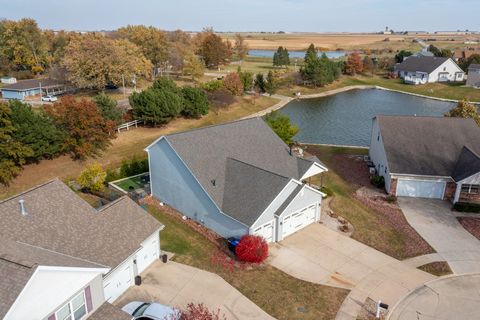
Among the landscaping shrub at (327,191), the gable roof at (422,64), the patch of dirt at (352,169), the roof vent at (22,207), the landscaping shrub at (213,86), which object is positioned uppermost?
the gable roof at (422,64)

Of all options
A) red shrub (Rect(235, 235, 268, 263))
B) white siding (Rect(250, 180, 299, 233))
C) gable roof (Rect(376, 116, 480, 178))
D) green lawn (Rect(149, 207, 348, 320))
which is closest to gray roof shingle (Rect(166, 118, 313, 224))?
white siding (Rect(250, 180, 299, 233))

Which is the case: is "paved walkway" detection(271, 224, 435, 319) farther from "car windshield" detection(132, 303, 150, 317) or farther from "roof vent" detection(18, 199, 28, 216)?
"roof vent" detection(18, 199, 28, 216)

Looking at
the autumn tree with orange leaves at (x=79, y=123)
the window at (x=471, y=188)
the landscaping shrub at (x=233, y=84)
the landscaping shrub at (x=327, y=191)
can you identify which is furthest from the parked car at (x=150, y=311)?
the landscaping shrub at (x=233, y=84)

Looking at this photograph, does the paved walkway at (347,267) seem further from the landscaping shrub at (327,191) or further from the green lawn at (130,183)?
the green lawn at (130,183)

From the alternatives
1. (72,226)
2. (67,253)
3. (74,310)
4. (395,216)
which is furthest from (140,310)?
(395,216)

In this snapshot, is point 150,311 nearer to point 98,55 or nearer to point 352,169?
point 352,169

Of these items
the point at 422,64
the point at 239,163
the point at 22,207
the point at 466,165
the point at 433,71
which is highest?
the point at 422,64
